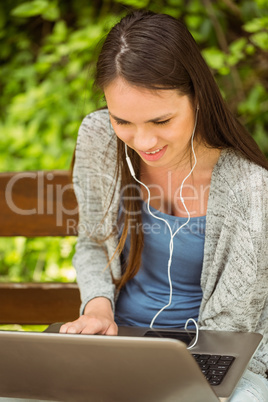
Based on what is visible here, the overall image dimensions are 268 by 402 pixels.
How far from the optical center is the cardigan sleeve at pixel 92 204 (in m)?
1.46

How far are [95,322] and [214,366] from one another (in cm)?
29

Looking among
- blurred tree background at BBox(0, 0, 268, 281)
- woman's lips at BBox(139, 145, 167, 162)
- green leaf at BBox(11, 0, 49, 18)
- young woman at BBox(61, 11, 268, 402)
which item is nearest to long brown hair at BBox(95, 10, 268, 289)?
young woman at BBox(61, 11, 268, 402)

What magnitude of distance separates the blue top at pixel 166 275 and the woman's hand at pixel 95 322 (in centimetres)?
9

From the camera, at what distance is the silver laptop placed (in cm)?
83

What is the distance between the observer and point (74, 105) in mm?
2580

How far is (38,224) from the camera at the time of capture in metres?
1.73

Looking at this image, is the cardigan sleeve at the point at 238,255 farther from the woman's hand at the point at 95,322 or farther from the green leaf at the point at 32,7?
the green leaf at the point at 32,7

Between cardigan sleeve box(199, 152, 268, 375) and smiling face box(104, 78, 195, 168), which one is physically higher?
smiling face box(104, 78, 195, 168)

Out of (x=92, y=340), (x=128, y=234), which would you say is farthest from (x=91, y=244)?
(x=92, y=340)

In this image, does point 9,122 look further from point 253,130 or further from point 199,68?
point 199,68

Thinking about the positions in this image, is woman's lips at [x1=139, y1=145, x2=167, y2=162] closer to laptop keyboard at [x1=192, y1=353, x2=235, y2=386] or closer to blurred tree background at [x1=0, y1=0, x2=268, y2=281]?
laptop keyboard at [x1=192, y1=353, x2=235, y2=386]

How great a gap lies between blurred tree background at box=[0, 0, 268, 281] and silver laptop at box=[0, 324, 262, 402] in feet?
4.83

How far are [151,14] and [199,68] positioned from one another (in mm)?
150

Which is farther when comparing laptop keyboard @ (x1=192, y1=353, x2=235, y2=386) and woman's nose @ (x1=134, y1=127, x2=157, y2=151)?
woman's nose @ (x1=134, y1=127, x2=157, y2=151)
